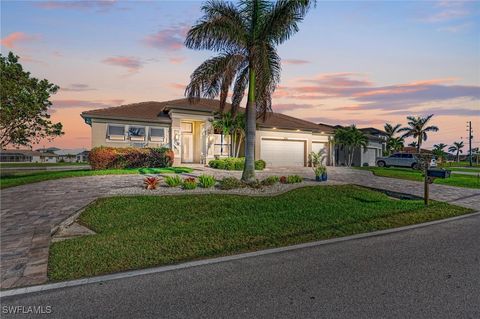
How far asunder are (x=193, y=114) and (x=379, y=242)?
1888 cm

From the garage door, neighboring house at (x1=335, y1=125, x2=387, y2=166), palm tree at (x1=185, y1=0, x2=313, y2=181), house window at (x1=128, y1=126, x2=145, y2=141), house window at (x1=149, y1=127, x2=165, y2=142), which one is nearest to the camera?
palm tree at (x1=185, y1=0, x2=313, y2=181)

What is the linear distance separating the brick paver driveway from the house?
700cm

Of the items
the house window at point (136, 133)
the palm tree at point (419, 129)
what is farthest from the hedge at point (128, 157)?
the palm tree at point (419, 129)

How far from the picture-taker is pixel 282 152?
2834 centimetres

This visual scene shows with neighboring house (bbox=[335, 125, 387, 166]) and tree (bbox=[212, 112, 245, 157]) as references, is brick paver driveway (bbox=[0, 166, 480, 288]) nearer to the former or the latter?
tree (bbox=[212, 112, 245, 157])

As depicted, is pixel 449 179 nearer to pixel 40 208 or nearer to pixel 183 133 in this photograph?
pixel 183 133

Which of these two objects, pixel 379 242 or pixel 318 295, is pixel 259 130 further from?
pixel 318 295

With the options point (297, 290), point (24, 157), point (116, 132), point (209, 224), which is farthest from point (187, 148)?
point (24, 157)

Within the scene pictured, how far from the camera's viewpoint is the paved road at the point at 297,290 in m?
3.64

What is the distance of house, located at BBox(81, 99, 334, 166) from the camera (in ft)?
69.8

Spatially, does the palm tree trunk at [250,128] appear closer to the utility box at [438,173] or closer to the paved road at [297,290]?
the utility box at [438,173]

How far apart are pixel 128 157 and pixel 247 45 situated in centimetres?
1131

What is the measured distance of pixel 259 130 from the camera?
2653 cm

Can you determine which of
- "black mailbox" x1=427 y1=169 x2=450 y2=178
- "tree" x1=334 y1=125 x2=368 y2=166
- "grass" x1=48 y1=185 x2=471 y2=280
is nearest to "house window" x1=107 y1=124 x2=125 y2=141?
"grass" x1=48 y1=185 x2=471 y2=280
